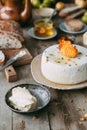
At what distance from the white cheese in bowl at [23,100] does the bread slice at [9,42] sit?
49cm

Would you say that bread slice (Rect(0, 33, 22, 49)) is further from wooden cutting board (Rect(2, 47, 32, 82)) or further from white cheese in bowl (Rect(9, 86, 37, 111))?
white cheese in bowl (Rect(9, 86, 37, 111))

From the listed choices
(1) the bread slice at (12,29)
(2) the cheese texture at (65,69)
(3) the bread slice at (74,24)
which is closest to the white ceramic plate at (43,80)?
(2) the cheese texture at (65,69)

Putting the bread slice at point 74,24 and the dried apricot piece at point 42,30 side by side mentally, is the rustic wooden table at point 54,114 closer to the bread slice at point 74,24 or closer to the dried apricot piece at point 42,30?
the dried apricot piece at point 42,30

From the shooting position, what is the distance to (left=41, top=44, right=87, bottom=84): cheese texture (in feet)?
4.34

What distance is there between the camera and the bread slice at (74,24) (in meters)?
1.93

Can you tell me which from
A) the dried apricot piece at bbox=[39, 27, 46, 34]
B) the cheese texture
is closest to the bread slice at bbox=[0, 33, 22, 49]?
the dried apricot piece at bbox=[39, 27, 46, 34]

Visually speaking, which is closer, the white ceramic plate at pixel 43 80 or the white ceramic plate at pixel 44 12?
the white ceramic plate at pixel 43 80

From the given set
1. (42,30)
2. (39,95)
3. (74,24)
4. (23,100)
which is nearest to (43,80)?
(39,95)

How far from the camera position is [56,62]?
1.34 meters

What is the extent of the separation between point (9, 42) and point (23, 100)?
0.57 meters

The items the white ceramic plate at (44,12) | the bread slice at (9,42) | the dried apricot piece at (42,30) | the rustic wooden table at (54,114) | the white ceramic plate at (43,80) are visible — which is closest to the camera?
the rustic wooden table at (54,114)

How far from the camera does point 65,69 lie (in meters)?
1.32

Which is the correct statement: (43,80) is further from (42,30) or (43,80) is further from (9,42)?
(42,30)

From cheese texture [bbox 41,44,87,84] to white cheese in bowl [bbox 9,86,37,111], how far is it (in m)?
0.17
